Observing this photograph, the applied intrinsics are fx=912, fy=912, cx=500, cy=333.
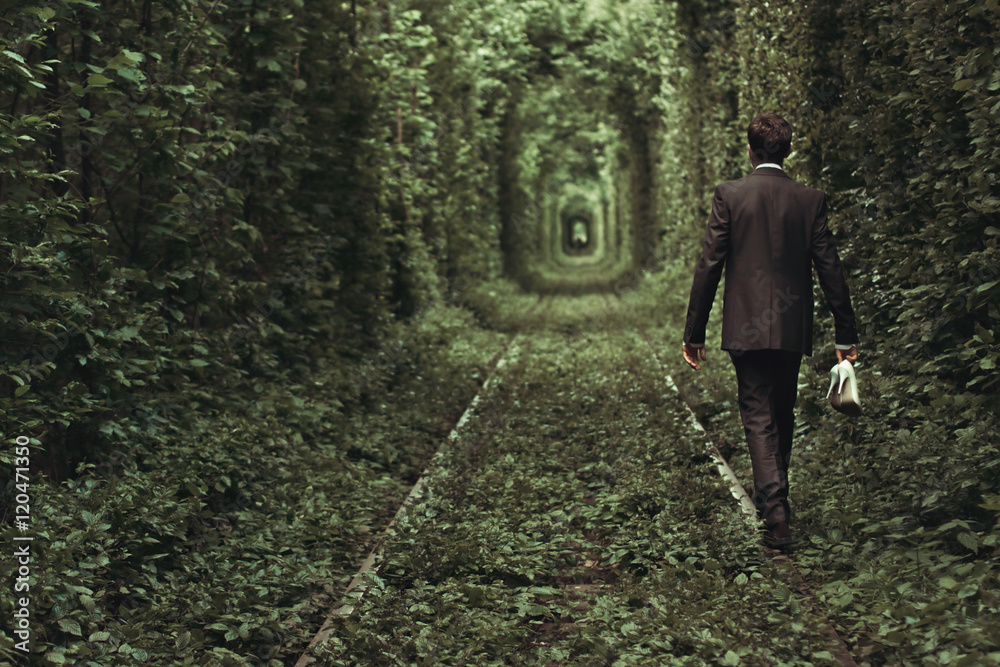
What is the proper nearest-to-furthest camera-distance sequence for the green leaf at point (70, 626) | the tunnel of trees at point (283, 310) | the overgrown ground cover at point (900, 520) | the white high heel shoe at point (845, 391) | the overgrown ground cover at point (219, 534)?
the overgrown ground cover at point (900, 520) → the green leaf at point (70, 626) → the overgrown ground cover at point (219, 534) → the tunnel of trees at point (283, 310) → the white high heel shoe at point (845, 391)

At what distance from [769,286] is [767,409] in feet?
2.43

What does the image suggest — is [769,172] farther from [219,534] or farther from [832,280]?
[219,534]

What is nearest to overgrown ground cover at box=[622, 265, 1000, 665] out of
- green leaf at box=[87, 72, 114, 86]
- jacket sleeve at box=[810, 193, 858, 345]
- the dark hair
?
jacket sleeve at box=[810, 193, 858, 345]

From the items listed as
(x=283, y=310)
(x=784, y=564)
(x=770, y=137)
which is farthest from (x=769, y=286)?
(x=283, y=310)

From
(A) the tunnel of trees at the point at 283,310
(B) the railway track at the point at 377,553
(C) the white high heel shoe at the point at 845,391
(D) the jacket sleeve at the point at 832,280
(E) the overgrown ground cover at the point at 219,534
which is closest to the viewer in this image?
(E) the overgrown ground cover at the point at 219,534

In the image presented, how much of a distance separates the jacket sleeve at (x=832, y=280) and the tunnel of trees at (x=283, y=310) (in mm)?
548

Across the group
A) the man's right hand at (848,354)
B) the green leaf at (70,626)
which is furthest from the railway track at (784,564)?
the green leaf at (70,626)

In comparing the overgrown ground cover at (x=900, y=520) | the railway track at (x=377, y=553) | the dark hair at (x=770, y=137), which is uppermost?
the dark hair at (x=770, y=137)

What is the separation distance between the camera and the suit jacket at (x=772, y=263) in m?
5.43

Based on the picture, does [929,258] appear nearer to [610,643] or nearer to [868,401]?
[868,401]

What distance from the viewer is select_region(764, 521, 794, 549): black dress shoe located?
205 inches

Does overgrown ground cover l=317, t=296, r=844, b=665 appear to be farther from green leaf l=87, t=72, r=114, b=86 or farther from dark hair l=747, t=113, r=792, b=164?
green leaf l=87, t=72, r=114, b=86

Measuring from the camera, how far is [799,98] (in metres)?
8.73

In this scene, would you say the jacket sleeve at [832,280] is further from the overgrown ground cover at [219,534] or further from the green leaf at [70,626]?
the green leaf at [70,626]
